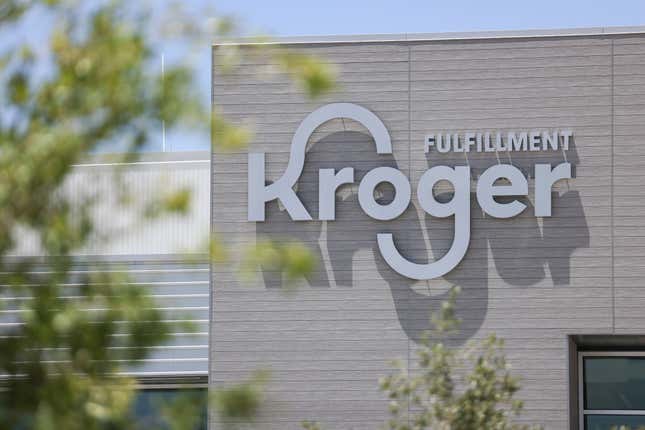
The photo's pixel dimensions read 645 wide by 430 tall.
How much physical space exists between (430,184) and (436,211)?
1.04 feet

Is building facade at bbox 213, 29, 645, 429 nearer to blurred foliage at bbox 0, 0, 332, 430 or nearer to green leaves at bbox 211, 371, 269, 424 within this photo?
blurred foliage at bbox 0, 0, 332, 430

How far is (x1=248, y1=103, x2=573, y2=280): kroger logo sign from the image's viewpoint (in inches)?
613

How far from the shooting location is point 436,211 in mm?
15680

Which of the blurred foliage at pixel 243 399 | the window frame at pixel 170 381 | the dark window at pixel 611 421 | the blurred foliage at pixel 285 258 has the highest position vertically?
the blurred foliage at pixel 285 258

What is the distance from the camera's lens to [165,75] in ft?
15.5

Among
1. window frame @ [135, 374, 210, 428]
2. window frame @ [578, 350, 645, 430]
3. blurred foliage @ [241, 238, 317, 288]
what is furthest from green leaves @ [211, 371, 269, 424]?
window frame @ [135, 374, 210, 428]

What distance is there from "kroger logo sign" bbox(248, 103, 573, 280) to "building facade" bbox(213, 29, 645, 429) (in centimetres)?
2

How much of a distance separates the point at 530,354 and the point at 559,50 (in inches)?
137

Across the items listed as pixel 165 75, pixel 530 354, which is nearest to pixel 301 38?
pixel 530 354

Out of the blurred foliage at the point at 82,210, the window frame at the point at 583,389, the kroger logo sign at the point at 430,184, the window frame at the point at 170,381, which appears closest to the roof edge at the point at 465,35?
the kroger logo sign at the point at 430,184

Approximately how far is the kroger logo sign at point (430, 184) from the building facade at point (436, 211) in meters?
0.02

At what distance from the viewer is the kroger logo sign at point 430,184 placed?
15570 millimetres

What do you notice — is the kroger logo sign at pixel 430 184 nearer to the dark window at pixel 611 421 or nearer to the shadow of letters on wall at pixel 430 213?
the shadow of letters on wall at pixel 430 213

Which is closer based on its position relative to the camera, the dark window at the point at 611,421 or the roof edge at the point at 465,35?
the roof edge at the point at 465,35
